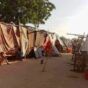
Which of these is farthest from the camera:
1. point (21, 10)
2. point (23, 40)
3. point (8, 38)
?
point (21, 10)

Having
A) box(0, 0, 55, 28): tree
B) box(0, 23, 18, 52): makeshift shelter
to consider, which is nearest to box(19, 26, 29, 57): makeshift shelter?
box(0, 23, 18, 52): makeshift shelter

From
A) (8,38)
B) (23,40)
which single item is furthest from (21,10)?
(8,38)

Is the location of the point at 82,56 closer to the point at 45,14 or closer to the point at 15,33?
the point at 15,33

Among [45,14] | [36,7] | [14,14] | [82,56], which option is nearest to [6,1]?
[14,14]

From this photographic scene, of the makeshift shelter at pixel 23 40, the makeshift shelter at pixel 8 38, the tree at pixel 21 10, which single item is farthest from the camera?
the tree at pixel 21 10

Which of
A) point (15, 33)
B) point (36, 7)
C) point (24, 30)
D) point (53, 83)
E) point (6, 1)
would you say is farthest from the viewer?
point (36, 7)

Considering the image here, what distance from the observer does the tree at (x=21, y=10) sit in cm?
3428

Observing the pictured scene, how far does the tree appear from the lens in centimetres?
3428

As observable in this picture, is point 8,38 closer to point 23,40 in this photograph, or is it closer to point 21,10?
point 23,40

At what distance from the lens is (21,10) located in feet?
116

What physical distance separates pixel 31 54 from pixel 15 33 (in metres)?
4.03

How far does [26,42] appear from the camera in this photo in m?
26.7

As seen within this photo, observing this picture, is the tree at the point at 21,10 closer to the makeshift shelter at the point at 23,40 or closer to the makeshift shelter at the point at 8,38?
the makeshift shelter at the point at 23,40

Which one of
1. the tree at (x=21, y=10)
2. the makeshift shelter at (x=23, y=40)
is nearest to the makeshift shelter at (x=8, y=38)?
the makeshift shelter at (x=23, y=40)
